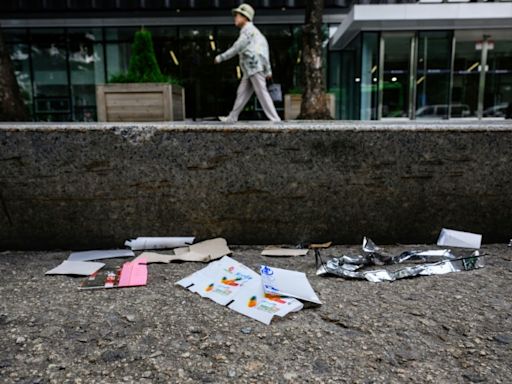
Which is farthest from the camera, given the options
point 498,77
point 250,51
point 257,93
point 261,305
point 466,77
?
point 498,77

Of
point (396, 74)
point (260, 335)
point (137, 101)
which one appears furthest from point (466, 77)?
point (260, 335)

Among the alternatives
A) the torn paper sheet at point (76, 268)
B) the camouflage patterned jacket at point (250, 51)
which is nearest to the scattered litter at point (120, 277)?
the torn paper sheet at point (76, 268)

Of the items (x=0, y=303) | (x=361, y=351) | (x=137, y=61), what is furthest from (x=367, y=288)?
(x=137, y=61)

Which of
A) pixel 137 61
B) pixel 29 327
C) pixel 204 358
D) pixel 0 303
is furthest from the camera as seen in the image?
pixel 137 61

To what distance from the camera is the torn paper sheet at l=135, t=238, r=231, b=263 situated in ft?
9.79

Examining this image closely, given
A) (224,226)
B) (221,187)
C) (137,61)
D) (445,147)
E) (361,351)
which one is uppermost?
(137,61)

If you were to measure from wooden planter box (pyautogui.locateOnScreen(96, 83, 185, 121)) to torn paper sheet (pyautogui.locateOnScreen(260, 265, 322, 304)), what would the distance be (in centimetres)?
560

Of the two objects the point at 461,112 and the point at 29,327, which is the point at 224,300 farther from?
the point at 461,112

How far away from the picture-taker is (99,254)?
314 cm

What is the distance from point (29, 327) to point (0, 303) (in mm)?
390

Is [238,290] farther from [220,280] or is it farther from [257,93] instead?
[257,93]

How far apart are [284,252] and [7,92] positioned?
688cm

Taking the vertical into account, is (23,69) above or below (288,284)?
above

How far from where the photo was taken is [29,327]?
204 cm
